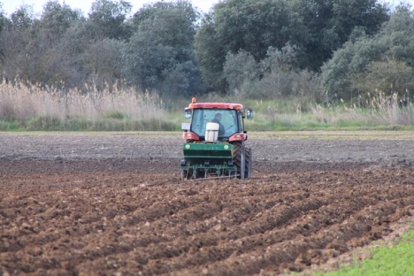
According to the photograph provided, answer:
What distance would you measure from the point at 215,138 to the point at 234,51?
3824cm

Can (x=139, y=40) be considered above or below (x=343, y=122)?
above

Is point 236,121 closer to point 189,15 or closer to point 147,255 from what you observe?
point 147,255

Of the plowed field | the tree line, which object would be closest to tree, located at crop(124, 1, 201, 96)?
the tree line

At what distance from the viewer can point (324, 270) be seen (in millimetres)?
10414

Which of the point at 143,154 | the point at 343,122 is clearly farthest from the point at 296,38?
the point at 143,154

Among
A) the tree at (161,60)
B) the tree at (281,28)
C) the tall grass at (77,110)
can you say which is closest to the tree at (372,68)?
the tree at (281,28)

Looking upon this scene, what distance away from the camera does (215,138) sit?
64.8ft

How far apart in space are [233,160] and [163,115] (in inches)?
874

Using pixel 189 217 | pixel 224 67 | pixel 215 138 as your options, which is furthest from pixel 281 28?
pixel 189 217

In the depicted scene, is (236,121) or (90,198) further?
(236,121)

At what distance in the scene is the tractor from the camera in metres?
19.8

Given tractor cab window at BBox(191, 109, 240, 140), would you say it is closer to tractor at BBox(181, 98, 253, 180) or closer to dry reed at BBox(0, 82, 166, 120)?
tractor at BBox(181, 98, 253, 180)

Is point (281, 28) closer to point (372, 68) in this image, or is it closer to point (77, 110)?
point (372, 68)

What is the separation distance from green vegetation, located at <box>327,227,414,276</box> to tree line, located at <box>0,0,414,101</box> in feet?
120
